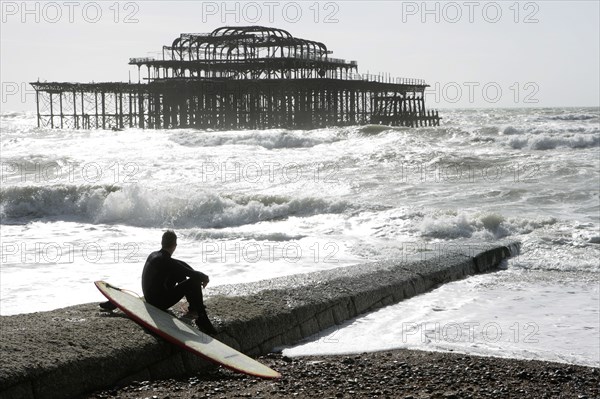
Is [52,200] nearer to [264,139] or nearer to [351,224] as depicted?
[351,224]

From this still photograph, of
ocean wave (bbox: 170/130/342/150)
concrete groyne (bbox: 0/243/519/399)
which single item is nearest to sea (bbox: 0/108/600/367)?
concrete groyne (bbox: 0/243/519/399)

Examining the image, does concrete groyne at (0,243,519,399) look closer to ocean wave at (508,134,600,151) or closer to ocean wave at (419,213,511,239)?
ocean wave at (419,213,511,239)

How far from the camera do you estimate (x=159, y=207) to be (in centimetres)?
1988

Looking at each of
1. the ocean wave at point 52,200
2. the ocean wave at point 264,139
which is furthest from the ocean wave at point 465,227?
the ocean wave at point 264,139

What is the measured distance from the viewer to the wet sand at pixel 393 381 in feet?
19.9

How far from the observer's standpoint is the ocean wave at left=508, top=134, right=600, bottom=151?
32250mm

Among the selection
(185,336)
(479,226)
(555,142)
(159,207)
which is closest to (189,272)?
(185,336)

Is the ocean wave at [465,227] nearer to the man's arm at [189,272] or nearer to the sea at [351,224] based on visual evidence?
the sea at [351,224]

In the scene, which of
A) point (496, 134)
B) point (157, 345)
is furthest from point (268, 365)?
point (496, 134)

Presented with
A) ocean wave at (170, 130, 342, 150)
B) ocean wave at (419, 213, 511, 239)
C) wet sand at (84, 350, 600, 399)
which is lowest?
wet sand at (84, 350, 600, 399)

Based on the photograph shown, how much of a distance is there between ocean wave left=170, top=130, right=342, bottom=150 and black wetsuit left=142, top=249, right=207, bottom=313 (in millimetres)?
29624

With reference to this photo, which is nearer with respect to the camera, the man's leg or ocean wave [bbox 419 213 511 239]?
the man's leg

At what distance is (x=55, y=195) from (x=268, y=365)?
16.2 meters

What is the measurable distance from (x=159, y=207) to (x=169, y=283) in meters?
12.8
